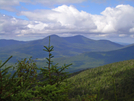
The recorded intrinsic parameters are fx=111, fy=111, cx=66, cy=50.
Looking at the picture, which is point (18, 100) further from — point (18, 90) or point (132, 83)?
point (132, 83)

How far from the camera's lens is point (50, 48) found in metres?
10.9

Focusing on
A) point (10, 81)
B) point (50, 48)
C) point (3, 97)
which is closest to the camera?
point (3, 97)

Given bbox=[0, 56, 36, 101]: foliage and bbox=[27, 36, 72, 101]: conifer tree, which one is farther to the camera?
bbox=[27, 36, 72, 101]: conifer tree

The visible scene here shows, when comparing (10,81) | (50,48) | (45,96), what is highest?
(50,48)

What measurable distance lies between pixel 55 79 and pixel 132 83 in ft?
447

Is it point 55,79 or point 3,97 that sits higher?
point 3,97

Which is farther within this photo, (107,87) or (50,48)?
(107,87)

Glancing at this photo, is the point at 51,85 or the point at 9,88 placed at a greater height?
the point at 9,88

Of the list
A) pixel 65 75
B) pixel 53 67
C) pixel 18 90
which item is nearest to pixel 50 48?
pixel 53 67

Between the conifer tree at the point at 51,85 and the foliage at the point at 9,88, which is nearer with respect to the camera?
the foliage at the point at 9,88

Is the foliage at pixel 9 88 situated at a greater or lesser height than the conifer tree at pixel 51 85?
greater

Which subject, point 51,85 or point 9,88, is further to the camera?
point 51,85

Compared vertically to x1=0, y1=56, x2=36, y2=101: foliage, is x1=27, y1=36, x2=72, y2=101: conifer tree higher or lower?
lower

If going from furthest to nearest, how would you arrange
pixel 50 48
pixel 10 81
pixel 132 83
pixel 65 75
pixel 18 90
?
pixel 132 83, pixel 65 75, pixel 50 48, pixel 18 90, pixel 10 81
